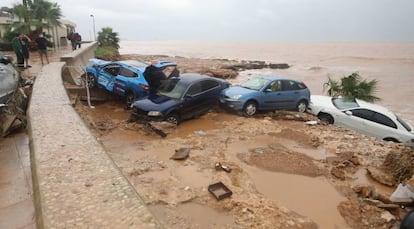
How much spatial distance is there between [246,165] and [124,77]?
6.95 m

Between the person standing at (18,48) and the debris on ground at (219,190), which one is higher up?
the person standing at (18,48)

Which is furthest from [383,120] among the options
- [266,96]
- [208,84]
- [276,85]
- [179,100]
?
[179,100]

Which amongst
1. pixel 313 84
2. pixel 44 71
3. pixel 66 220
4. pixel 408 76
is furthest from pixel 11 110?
pixel 408 76

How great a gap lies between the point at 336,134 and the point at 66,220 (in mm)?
9229

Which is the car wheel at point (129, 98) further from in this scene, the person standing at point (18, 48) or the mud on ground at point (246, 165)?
the person standing at point (18, 48)

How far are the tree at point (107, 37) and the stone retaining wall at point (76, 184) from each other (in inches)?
1299

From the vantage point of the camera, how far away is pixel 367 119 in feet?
35.6

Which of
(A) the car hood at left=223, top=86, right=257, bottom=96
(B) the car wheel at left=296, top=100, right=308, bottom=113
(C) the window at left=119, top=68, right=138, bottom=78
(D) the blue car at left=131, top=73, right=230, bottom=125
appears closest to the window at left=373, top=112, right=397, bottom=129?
(B) the car wheel at left=296, top=100, right=308, bottom=113

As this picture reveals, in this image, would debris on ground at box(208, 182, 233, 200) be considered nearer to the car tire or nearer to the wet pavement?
the wet pavement

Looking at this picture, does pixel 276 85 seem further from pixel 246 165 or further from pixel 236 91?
pixel 246 165

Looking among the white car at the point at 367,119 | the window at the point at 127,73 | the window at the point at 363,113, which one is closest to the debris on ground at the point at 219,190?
the window at the point at 127,73

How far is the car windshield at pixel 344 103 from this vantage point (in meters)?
11.5

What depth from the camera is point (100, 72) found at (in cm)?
1270

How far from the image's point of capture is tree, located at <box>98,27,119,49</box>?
36719 millimetres
